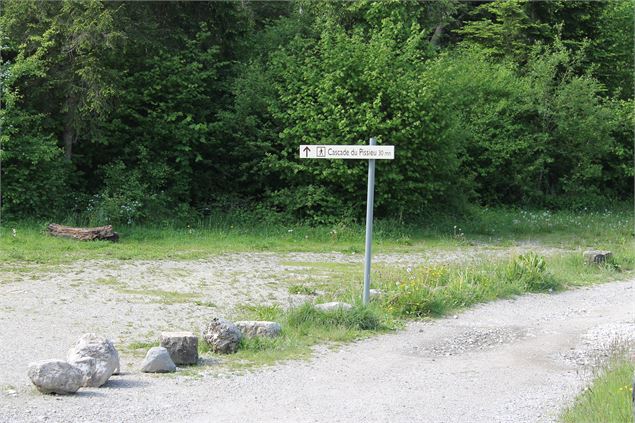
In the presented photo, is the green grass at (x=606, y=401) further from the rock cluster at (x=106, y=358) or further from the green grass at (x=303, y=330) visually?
the rock cluster at (x=106, y=358)

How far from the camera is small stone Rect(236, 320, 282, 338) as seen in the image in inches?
371

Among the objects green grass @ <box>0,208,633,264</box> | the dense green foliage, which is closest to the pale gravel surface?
green grass @ <box>0,208,633,264</box>

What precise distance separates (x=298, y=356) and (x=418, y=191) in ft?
45.3

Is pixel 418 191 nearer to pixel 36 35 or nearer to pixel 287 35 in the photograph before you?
pixel 287 35

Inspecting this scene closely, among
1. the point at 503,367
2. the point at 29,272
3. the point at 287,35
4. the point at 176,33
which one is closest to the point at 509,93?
the point at 287,35

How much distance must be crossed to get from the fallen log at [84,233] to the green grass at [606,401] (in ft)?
40.9

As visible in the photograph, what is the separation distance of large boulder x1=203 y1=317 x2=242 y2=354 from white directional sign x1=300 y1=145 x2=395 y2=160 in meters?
2.66


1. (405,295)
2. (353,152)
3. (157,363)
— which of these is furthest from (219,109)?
(157,363)

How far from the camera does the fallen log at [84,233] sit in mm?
17641

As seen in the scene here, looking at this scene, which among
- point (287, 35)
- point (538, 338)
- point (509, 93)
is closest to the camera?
point (538, 338)

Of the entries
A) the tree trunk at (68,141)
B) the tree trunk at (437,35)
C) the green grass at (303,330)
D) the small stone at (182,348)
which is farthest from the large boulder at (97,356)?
the tree trunk at (437,35)

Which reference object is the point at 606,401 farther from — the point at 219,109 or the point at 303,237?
the point at 219,109

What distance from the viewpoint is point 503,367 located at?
878cm

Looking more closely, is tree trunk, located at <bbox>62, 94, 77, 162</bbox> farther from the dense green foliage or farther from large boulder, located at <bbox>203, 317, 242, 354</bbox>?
large boulder, located at <bbox>203, 317, 242, 354</bbox>
